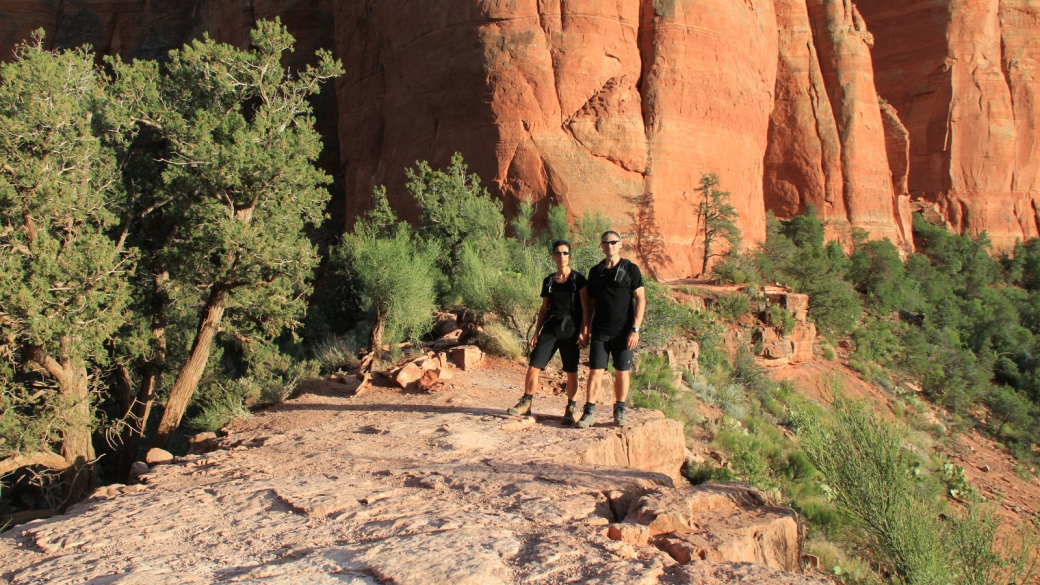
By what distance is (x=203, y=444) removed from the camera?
7.33m

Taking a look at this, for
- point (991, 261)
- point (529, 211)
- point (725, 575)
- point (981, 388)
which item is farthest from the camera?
point (991, 261)

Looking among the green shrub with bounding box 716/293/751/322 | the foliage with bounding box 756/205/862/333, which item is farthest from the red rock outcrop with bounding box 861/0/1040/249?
the green shrub with bounding box 716/293/751/322

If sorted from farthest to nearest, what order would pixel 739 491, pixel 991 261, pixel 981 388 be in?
pixel 991 261
pixel 981 388
pixel 739 491

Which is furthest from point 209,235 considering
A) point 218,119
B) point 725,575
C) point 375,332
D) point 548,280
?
point 725,575

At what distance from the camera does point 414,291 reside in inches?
428

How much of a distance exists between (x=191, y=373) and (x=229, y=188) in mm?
2607

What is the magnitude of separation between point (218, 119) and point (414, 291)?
12.3 ft

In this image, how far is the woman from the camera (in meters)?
6.38

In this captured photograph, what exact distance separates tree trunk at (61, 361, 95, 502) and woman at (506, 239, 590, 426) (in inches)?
228

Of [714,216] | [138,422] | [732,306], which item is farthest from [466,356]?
[714,216]

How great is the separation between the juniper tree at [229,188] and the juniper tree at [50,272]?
37.1 inches

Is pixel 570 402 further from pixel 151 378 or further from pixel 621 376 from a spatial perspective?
pixel 151 378

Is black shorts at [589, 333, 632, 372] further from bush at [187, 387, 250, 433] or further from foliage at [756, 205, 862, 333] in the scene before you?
foliage at [756, 205, 862, 333]

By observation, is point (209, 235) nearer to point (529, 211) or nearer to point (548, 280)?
point (548, 280)
